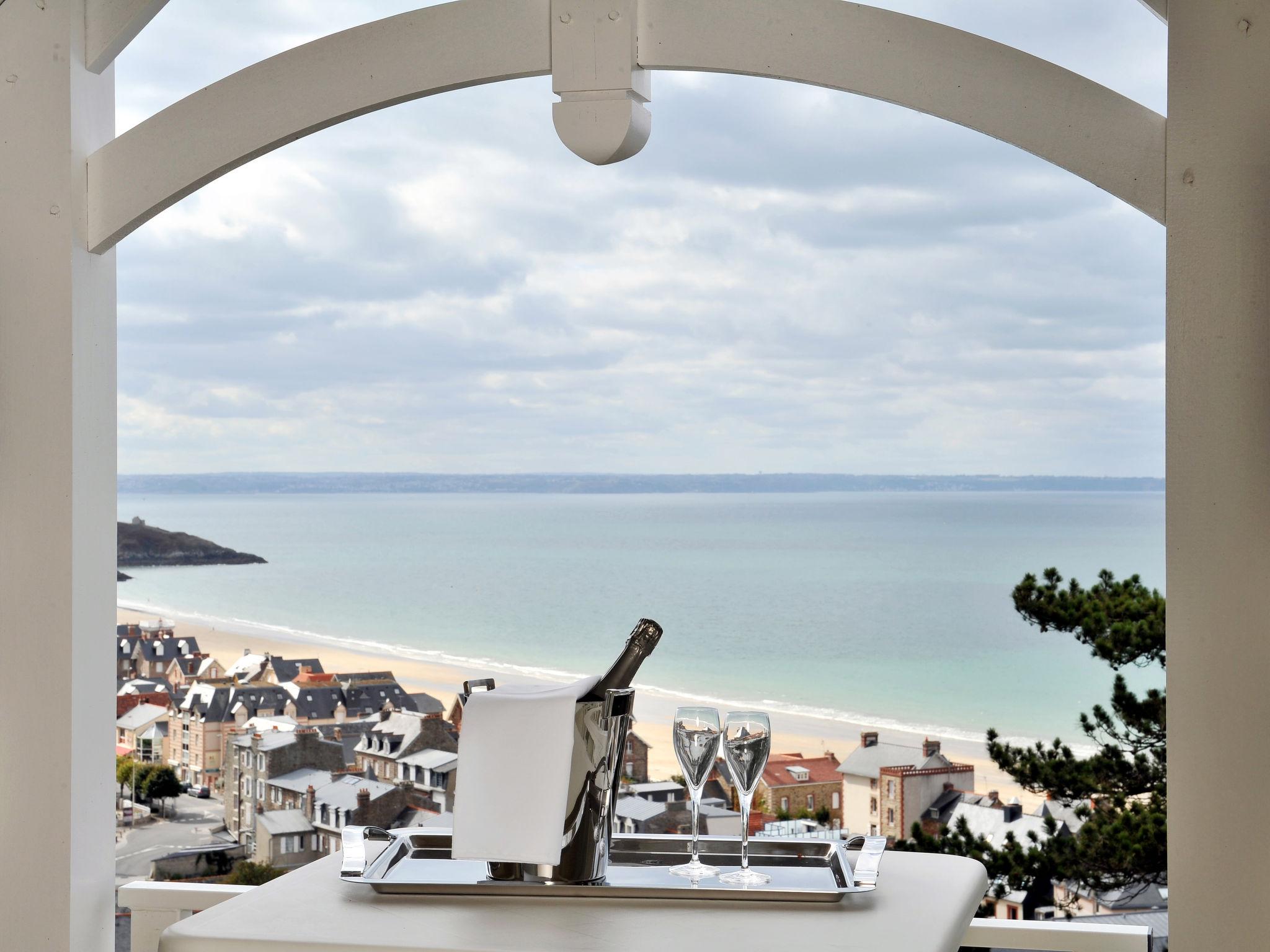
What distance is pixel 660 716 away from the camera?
25.0 ft

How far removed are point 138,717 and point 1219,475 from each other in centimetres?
454

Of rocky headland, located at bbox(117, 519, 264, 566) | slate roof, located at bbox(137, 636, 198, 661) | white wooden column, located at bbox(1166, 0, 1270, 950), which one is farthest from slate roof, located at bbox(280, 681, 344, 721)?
white wooden column, located at bbox(1166, 0, 1270, 950)

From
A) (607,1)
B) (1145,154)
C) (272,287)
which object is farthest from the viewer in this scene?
(272,287)

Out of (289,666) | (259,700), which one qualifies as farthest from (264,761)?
(289,666)

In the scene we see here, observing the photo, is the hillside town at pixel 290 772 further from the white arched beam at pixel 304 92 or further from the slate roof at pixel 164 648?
the white arched beam at pixel 304 92

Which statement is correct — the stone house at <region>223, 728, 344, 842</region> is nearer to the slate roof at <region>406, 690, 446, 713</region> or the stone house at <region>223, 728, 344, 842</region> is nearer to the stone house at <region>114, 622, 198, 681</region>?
the stone house at <region>114, 622, 198, 681</region>

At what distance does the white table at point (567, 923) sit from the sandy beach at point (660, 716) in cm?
529

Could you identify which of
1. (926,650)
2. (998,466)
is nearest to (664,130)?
(998,466)

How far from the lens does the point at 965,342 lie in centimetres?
1059

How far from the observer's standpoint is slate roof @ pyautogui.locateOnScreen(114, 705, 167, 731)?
4781 mm

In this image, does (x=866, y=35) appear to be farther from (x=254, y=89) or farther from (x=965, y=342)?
(x=965, y=342)

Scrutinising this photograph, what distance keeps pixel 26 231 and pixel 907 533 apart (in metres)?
8.35

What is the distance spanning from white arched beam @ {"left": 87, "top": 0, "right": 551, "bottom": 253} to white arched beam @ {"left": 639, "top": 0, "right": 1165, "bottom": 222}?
0.20 metres

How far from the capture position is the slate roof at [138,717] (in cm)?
478
